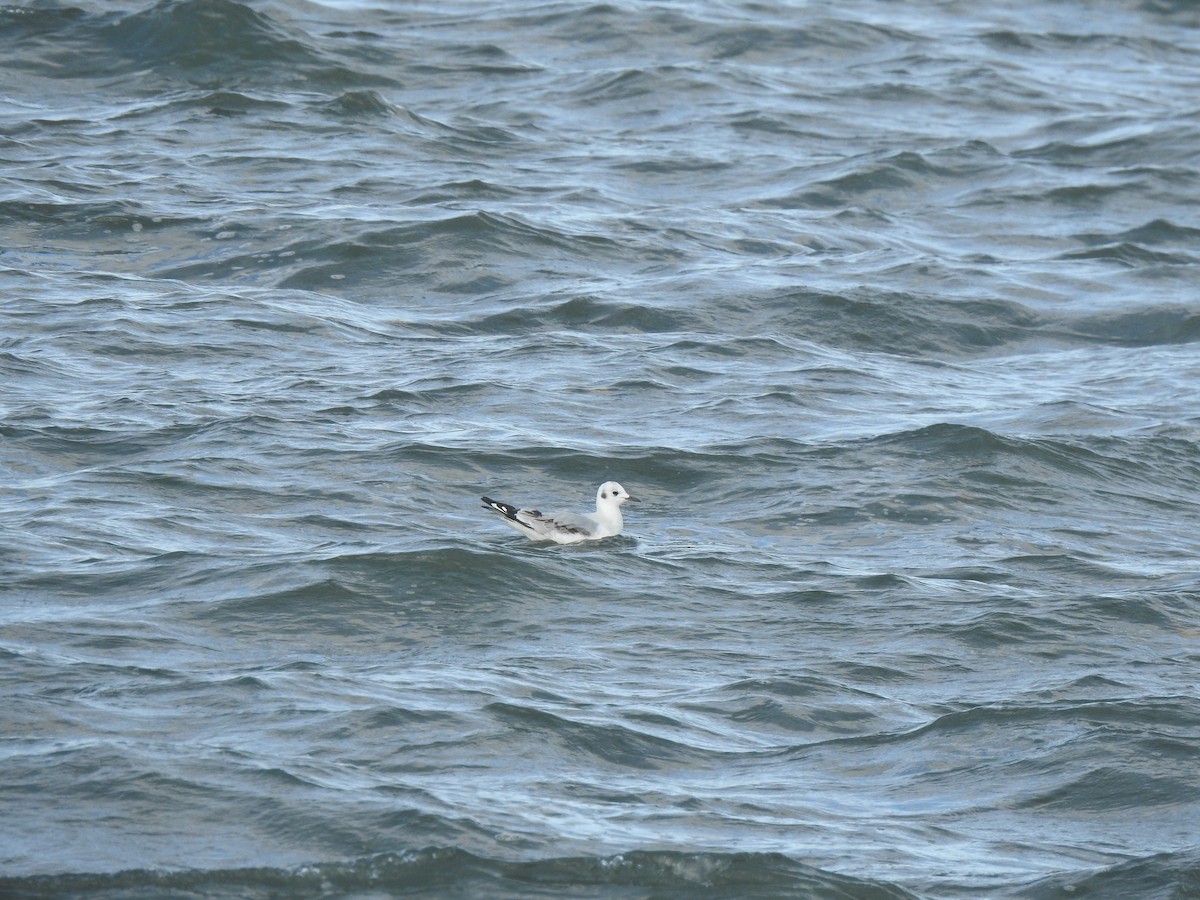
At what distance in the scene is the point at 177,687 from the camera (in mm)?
8367

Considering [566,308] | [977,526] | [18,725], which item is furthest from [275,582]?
[566,308]

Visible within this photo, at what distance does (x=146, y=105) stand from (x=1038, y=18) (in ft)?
47.7

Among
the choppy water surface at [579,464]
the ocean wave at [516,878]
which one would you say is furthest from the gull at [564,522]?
the ocean wave at [516,878]

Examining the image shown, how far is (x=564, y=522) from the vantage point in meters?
11.0

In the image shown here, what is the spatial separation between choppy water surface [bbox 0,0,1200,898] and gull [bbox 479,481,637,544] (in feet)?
0.59

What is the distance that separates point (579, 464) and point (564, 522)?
1.54 meters

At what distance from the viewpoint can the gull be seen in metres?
10.9

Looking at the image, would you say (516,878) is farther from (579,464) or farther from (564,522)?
(579,464)

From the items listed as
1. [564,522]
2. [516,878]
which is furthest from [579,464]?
[516,878]

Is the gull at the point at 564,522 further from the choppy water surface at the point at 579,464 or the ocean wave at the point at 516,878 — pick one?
the ocean wave at the point at 516,878

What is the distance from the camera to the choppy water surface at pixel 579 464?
24.8 ft

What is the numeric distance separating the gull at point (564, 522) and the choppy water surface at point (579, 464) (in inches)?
7.1


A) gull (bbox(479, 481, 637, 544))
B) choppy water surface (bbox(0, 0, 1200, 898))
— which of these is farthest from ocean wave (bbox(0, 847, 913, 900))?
gull (bbox(479, 481, 637, 544))

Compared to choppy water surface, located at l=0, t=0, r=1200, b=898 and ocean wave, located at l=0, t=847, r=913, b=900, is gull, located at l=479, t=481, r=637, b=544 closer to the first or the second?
choppy water surface, located at l=0, t=0, r=1200, b=898
